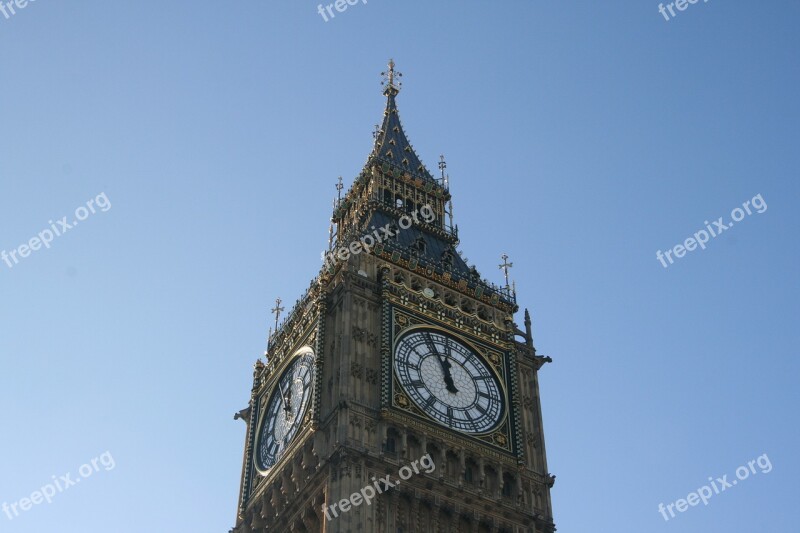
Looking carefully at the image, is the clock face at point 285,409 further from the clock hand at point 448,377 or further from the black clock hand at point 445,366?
the clock hand at point 448,377

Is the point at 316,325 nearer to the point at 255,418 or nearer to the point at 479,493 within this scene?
the point at 255,418

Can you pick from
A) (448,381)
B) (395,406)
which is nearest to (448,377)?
(448,381)

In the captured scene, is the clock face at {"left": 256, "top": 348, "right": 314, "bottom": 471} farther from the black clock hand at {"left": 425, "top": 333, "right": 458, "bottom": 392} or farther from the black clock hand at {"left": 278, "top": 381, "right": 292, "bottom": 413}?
the black clock hand at {"left": 425, "top": 333, "right": 458, "bottom": 392}

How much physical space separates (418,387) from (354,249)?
9785 millimetres

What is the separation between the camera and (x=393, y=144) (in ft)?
276

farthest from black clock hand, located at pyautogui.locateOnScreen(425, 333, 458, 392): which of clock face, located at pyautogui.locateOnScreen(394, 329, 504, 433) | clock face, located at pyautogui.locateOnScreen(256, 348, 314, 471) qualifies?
clock face, located at pyautogui.locateOnScreen(256, 348, 314, 471)

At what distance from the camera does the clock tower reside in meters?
57.1

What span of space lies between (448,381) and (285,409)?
328 inches

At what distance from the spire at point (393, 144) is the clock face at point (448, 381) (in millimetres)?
19442

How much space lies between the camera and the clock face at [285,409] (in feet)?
205

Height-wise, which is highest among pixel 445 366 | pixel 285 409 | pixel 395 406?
pixel 445 366

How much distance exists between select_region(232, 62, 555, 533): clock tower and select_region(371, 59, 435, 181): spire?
9595 millimetres

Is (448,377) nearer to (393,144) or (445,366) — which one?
(445,366)

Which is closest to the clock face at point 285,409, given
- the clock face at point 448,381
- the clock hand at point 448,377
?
the clock face at point 448,381
